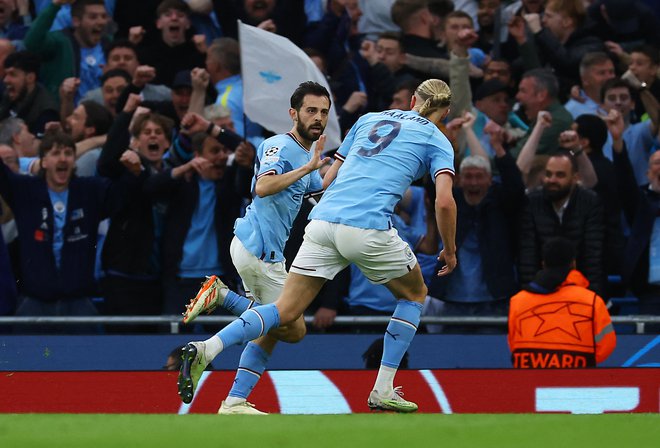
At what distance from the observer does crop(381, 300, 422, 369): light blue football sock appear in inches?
343

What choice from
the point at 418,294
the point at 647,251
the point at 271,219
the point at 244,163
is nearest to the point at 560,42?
the point at 647,251

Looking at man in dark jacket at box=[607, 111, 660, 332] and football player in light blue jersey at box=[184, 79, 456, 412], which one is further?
man in dark jacket at box=[607, 111, 660, 332]

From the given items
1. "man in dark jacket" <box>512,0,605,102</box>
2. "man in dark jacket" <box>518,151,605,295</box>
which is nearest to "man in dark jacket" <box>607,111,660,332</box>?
"man in dark jacket" <box>518,151,605,295</box>

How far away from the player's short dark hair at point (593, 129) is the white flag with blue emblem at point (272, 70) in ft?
7.29

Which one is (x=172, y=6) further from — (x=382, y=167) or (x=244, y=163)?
A: (x=382, y=167)

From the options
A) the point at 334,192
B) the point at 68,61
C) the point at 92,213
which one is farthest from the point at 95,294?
the point at 334,192

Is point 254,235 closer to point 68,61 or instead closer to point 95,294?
point 95,294

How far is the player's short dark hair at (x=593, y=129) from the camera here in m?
12.2

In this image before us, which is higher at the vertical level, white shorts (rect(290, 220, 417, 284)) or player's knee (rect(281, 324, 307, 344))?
white shorts (rect(290, 220, 417, 284))

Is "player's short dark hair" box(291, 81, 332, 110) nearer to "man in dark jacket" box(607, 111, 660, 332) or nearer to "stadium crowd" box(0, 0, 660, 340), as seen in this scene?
"stadium crowd" box(0, 0, 660, 340)

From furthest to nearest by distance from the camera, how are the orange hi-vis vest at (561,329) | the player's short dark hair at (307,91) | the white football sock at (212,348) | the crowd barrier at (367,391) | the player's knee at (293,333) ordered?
the orange hi-vis vest at (561,329)
the crowd barrier at (367,391)
the player's knee at (293,333)
the player's short dark hair at (307,91)
the white football sock at (212,348)

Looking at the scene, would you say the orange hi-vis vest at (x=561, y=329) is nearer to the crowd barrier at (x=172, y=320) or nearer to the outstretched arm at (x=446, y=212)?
the crowd barrier at (x=172, y=320)

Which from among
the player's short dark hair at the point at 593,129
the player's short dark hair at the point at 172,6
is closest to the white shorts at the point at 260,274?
the player's short dark hair at the point at 593,129
